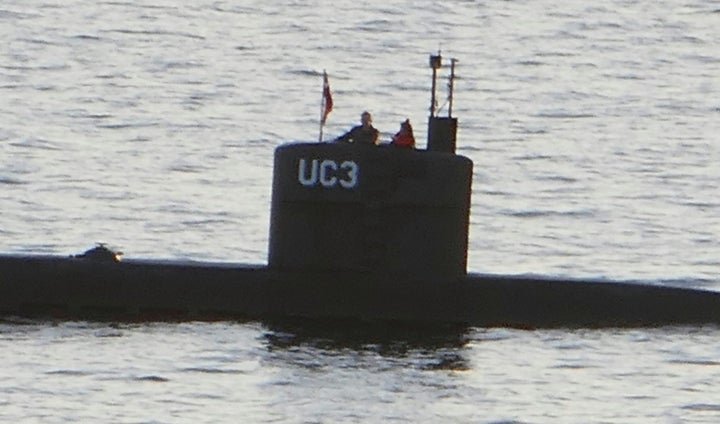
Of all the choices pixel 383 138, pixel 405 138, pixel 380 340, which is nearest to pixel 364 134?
pixel 405 138

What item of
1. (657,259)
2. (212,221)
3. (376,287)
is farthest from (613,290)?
(212,221)

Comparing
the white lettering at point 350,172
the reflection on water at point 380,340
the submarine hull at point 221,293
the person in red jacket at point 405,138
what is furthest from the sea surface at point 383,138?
the person in red jacket at point 405,138

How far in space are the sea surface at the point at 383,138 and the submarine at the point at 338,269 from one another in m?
0.36

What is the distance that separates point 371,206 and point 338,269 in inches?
33.8

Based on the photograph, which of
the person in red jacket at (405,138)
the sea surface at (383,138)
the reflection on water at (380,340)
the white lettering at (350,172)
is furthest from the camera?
the person in red jacket at (405,138)

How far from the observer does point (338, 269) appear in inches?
1153

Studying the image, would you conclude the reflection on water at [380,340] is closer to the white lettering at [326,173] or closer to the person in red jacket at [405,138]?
the white lettering at [326,173]

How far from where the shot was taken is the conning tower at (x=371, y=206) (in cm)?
2895

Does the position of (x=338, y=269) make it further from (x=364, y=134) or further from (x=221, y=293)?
(x=364, y=134)

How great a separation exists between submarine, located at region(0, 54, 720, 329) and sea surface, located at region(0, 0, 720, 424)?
1.19 ft

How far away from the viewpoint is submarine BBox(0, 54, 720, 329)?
29.0 m

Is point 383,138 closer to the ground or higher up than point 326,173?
closer to the ground

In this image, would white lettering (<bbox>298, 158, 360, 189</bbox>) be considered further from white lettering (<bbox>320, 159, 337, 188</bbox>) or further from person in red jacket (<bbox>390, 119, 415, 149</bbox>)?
person in red jacket (<bbox>390, 119, 415, 149</bbox>)

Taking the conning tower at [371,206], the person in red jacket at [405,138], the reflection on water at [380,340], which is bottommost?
the reflection on water at [380,340]
